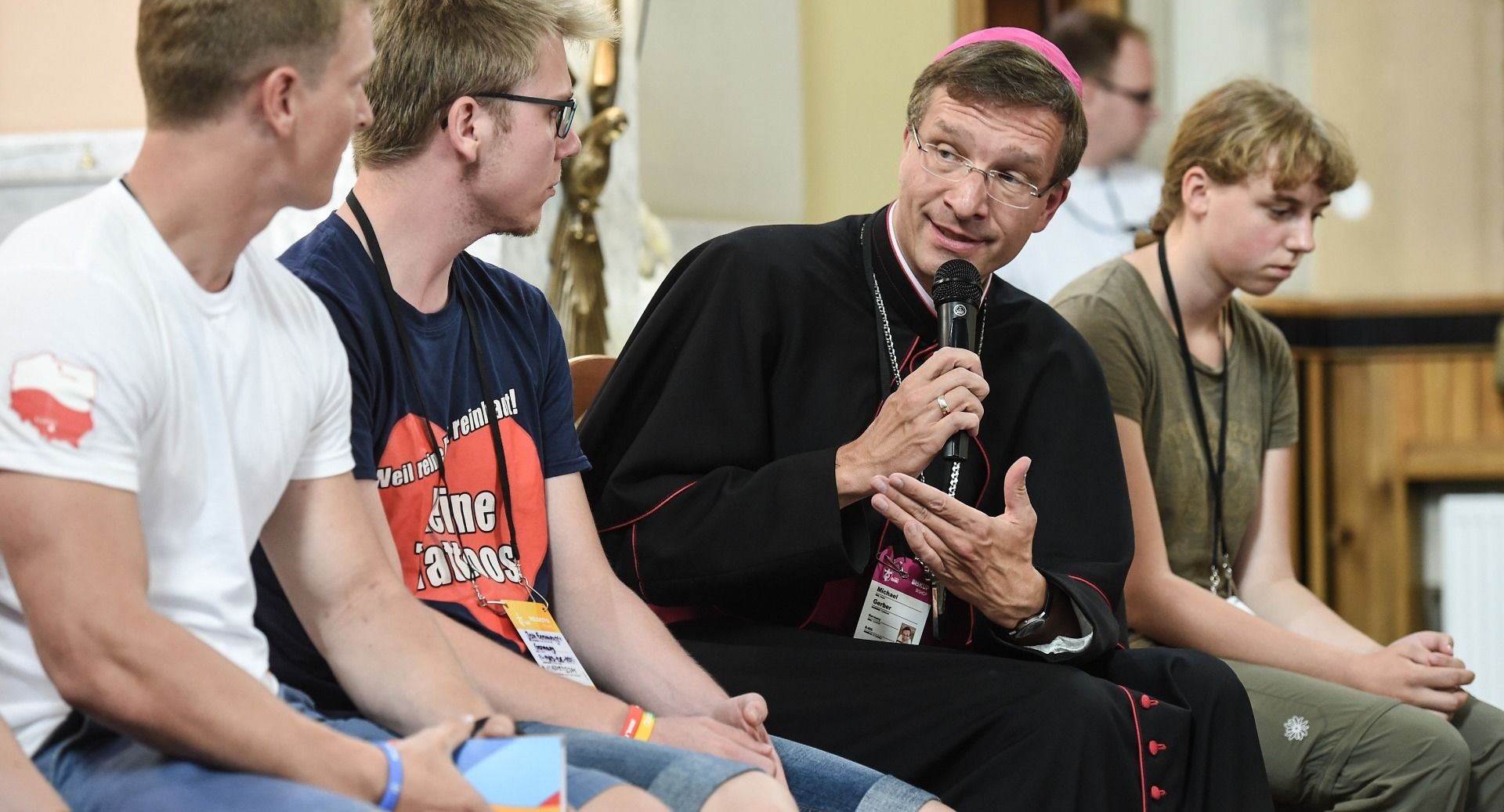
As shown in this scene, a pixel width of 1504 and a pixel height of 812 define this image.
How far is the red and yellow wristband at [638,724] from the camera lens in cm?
Result: 201

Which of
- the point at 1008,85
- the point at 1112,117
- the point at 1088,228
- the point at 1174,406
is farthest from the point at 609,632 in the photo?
the point at 1112,117

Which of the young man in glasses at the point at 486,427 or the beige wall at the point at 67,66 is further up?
the beige wall at the point at 67,66

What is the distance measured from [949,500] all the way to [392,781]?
1.02m

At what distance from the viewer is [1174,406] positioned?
3.15 m

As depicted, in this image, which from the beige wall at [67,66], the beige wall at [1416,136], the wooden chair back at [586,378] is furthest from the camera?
the beige wall at [1416,136]

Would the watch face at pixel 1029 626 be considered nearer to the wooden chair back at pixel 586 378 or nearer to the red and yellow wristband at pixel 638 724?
the red and yellow wristband at pixel 638 724

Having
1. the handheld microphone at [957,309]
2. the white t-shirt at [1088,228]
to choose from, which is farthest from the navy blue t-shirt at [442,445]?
the white t-shirt at [1088,228]

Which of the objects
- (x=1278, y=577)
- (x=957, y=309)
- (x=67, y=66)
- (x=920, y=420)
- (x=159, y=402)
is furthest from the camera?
(x=67, y=66)

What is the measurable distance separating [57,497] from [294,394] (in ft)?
1.06

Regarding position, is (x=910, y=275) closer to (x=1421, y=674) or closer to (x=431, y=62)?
(x=431, y=62)

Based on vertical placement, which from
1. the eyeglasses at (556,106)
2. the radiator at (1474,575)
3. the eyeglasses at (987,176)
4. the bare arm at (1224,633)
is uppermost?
the eyeglasses at (556,106)

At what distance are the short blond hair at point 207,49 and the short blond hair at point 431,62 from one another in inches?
18.6

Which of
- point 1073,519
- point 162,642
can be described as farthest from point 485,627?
point 1073,519

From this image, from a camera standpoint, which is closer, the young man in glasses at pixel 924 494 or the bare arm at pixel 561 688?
the bare arm at pixel 561 688
